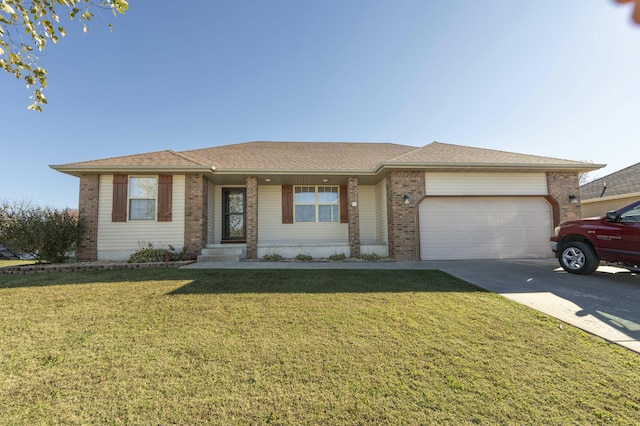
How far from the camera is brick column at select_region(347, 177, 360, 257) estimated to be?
9414 mm

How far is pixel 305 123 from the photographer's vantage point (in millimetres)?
14039

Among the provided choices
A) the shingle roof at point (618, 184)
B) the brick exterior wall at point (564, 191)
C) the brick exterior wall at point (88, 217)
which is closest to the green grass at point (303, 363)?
the brick exterior wall at point (88, 217)

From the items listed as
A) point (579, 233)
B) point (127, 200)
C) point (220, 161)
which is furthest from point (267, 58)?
point (579, 233)

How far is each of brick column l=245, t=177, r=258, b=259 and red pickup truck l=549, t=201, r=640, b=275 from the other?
8.86m

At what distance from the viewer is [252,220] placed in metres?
9.24

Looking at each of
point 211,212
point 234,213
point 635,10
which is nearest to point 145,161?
point 211,212

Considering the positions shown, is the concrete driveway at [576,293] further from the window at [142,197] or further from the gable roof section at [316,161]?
the window at [142,197]

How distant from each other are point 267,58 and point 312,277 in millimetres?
8748

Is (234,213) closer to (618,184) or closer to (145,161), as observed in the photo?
(145,161)

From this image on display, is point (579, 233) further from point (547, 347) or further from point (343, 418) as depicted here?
point (343, 418)

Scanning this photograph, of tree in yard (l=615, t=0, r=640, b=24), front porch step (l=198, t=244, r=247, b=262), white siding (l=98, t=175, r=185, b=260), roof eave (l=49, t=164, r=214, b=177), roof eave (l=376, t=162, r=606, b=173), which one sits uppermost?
roof eave (l=49, t=164, r=214, b=177)

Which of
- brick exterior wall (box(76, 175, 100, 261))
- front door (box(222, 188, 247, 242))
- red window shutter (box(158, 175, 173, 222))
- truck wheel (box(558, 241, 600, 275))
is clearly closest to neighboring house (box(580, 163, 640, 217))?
truck wheel (box(558, 241, 600, 275))

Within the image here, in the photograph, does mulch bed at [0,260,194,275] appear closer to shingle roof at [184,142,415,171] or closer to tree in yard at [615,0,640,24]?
shingle roof at [184,142,415,171]

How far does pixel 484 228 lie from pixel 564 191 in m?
3.18
